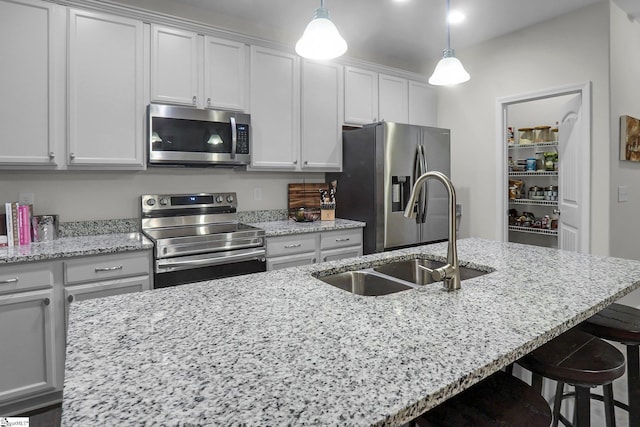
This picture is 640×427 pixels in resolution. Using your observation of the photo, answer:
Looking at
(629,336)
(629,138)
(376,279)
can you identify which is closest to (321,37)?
(376,279)

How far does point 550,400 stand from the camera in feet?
5.98

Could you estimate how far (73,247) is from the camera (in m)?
2.20

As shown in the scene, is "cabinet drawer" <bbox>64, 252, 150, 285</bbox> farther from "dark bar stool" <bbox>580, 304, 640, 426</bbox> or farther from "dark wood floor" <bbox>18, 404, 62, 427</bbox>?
"dark bar stool" <bbox>580, 304, 640, 426</bbox>

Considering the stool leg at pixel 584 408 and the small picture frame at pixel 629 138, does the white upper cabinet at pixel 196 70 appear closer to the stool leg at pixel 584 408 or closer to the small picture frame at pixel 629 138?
the stool leg at pixel 584 408

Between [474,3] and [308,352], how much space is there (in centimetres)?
317

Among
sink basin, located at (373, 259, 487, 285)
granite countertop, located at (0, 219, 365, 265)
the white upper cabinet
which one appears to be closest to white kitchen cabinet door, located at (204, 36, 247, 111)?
the white upper cabinet

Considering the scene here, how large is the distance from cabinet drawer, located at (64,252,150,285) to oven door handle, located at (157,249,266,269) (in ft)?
0.38

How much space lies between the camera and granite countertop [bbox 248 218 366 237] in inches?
113

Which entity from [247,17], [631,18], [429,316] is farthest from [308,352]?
[631,18]

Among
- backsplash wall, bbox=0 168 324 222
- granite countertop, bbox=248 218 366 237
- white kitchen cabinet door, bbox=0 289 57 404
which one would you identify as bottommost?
white kitchen cabinet door, bbox=0 289 57 404

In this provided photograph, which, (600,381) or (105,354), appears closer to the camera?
(105,354)

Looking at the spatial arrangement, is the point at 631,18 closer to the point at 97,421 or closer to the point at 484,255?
the point at 484,255

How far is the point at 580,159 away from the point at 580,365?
→ 255cm

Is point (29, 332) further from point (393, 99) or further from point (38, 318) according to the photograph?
point (393, 99)
